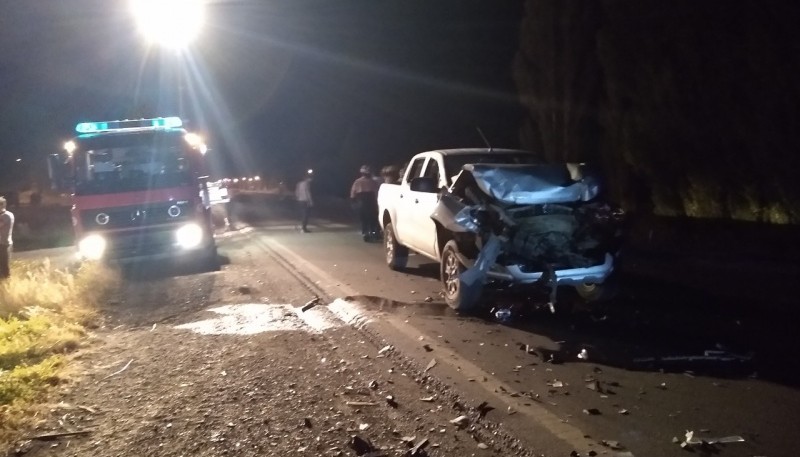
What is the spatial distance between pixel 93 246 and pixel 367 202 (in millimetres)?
6576

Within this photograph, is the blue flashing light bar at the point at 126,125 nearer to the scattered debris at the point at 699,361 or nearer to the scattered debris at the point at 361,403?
the scattered debris at the point at 361,403

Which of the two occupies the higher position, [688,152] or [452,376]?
[688,152]

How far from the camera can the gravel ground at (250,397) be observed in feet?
17.8

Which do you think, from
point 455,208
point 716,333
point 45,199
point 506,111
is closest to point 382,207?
point 455,208

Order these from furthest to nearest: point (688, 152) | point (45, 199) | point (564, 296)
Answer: point (45, 199)
point (688, 152)
point (564, 296)

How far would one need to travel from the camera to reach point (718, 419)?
18.6ft

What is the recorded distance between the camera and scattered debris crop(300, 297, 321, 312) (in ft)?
33.9

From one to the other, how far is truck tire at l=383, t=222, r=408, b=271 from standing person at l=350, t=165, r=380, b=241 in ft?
16.8

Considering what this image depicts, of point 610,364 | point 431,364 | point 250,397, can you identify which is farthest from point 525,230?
point 250,397

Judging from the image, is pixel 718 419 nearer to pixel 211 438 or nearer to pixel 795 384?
pixel 795 384

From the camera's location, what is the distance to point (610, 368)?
23.2 ft

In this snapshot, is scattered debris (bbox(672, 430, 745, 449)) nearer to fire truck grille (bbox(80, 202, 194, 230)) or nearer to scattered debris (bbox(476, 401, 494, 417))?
scattered debris (bbox(476, 401, 494, 417))

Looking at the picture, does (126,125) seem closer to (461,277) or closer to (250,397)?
(461,277)

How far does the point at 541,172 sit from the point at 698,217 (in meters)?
6.47
